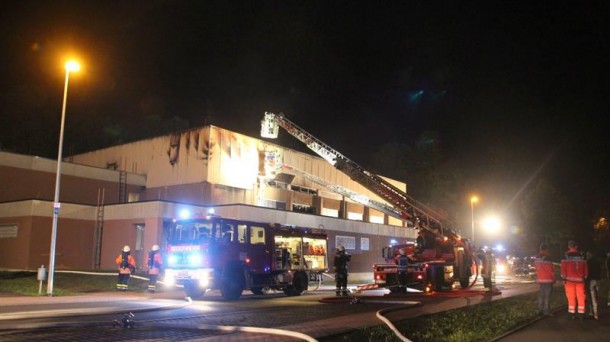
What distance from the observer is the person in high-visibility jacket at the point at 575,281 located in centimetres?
1290

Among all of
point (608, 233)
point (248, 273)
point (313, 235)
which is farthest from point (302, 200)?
point (608, 233)

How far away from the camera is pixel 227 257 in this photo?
18.2 meters

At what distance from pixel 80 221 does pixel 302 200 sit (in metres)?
17.0

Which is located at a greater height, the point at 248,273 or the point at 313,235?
the point at 313,235

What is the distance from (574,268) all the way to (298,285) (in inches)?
423

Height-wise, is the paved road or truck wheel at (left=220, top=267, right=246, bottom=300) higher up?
truck wheel at (left=220, top=267, right=246, bottom=300)

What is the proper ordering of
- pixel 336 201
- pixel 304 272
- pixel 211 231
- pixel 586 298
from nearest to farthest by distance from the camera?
pixel 586 298 → pixel 211 231 → pixel 304 272 → pixel 336 201

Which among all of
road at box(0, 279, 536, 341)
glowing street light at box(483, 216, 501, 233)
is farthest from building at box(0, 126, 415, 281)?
glowing street light at box(483, 216, 501, 233)

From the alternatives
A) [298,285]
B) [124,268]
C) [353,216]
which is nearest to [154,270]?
[124,268]

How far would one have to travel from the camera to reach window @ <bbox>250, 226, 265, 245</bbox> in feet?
64.2

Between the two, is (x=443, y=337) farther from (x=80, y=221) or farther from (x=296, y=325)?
(x=80, y=221)

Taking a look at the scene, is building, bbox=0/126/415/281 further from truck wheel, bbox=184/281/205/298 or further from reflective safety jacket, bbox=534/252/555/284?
reflective safety jacket, bbox=534/252/555/284

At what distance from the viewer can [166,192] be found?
38.3 metres

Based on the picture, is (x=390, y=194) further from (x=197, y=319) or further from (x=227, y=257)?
(x=197, y=319)
